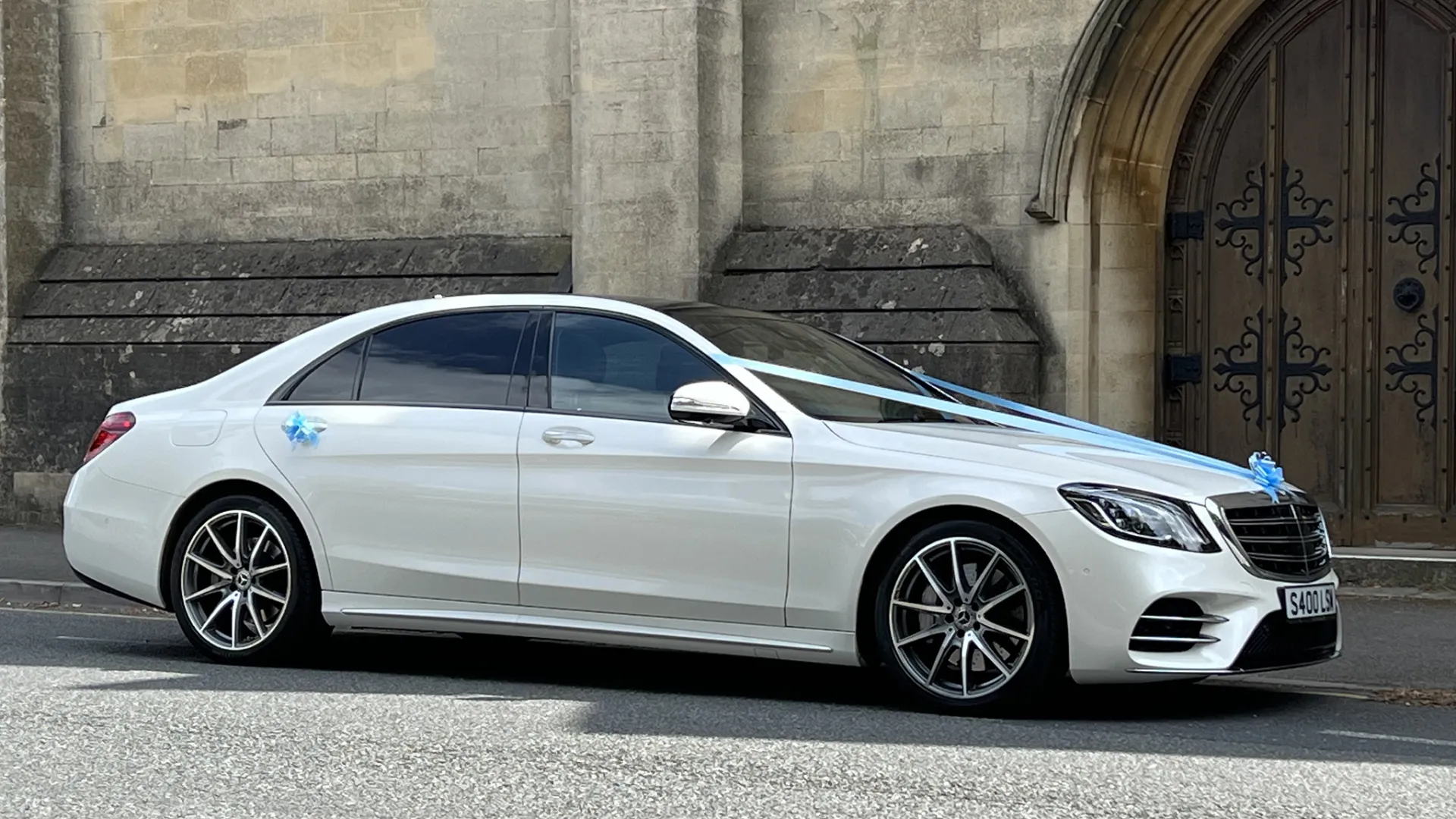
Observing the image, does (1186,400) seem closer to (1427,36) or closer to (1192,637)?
(1427,36)

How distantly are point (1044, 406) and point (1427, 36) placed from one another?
11.0 ft

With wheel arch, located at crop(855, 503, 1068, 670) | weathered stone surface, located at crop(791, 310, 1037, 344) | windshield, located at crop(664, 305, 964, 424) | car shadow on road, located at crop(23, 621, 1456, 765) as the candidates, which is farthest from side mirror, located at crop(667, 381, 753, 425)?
weathered stone surface, located at crop(791, 310, 1037, 344)

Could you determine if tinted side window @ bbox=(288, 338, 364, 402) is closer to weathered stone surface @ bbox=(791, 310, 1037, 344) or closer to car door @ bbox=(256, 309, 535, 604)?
car door @ bbox=(256, 309, 535, 604)

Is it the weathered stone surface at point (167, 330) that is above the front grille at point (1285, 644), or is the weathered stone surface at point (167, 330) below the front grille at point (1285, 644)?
above

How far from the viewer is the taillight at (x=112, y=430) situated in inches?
349

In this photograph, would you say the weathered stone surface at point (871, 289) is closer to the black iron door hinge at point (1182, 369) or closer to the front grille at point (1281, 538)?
the black iron door hinge at point (1182, 369)

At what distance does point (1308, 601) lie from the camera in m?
7.16

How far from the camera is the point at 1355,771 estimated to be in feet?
20.0

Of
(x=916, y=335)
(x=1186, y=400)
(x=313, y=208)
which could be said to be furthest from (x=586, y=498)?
(x=313, y=208)

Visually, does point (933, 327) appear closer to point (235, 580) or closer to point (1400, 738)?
point (235, 580)

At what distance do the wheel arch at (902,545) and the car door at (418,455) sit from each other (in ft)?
4.70

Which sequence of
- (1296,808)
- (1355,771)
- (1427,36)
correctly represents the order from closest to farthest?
1. (1296,808)
2. (1355,771)
3. (1427,36)

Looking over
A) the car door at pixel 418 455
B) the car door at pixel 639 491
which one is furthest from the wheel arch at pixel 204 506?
the car door at pixel 639 491

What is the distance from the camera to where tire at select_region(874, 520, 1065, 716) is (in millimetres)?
6906
